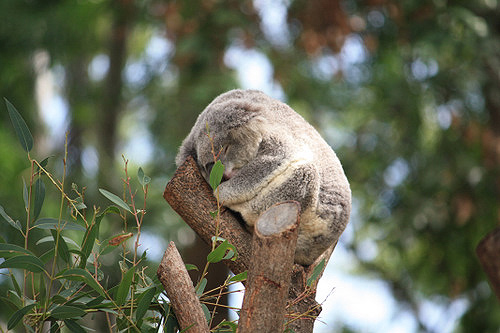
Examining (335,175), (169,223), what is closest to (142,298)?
(335,175)

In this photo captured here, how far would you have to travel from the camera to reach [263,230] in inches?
68.6

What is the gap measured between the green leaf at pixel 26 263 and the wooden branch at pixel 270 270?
712 mm

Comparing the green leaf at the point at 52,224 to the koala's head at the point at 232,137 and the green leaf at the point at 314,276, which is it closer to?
the koala's head at the point at 232,137

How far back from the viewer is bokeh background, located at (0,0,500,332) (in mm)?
6223

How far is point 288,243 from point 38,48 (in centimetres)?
632

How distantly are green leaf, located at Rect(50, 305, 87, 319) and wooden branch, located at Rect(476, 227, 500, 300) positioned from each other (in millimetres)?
1740

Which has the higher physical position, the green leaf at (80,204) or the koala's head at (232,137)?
the green leaf at (80,204)

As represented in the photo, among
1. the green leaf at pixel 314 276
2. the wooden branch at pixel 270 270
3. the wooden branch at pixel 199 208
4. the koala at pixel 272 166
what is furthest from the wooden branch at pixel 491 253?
the wooden branch at pixel 270 270

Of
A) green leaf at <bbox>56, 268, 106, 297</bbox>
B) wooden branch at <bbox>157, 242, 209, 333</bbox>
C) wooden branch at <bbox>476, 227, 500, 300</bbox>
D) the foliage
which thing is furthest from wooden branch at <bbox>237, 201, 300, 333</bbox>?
wooden branch at <bbox>476, 227, 500, 300</bbox>

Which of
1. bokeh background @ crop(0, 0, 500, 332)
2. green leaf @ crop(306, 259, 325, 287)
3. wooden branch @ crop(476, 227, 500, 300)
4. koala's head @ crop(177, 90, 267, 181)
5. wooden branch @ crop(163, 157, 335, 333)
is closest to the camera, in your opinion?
green leaf @ crop(306, 259, 325, 287)

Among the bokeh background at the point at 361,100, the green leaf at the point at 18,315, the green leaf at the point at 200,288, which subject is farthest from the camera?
the bokeh background at the point at 361,100

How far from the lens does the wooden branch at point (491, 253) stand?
8.47ft

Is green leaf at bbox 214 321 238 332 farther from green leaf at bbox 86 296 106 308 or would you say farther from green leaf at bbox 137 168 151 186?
green leaf at bbox 137 168 151 186

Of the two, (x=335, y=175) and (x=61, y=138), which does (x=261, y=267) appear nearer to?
(x=335, y=175)
